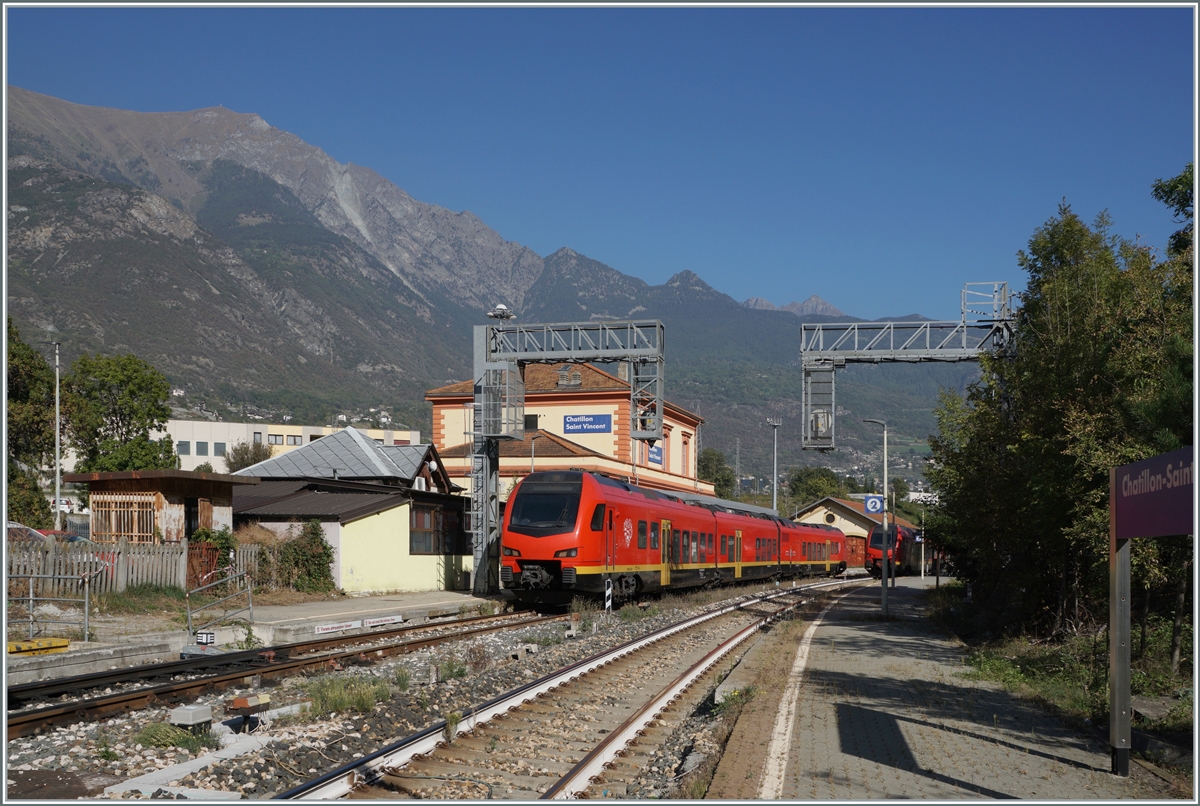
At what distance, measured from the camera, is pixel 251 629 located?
17781mm

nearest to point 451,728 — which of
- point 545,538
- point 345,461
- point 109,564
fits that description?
point 109,564

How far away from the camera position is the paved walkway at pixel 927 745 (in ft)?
27.0

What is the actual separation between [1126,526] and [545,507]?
16561mm

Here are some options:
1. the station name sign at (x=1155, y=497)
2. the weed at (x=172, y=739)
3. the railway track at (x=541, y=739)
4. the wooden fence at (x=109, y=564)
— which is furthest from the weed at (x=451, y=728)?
the wooden fence at (x=109, y=564)

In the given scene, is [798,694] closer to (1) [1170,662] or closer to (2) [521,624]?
(1) [1170,662]

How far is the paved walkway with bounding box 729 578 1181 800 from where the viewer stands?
822 centimetres

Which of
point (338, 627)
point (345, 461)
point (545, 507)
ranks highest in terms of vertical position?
point (345, 461)

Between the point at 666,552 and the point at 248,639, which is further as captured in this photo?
the point at 666,552

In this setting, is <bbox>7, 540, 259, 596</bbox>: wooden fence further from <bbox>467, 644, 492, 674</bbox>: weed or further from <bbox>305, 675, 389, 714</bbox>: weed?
<bbox>305, 675, 389, 714</bbox>: weed

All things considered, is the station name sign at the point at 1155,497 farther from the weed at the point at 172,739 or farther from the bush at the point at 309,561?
the bush at the point at 309,561

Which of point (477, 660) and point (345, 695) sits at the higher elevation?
point (345, 695)

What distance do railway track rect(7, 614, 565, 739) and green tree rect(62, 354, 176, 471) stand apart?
39.7 metres

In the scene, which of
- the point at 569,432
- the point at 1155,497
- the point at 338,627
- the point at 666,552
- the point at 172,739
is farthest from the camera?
the point at 569,432

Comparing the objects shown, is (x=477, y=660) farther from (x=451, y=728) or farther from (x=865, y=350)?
(x=865, y=350)
